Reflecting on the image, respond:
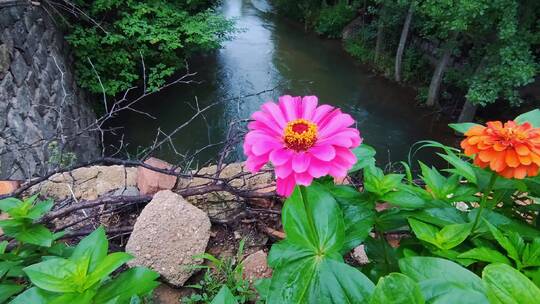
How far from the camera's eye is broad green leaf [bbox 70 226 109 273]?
885mm

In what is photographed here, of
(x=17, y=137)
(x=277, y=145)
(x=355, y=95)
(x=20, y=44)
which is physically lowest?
(x=355, y=95)

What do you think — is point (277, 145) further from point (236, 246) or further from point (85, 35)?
point (85, 35)

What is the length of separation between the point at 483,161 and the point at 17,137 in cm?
352

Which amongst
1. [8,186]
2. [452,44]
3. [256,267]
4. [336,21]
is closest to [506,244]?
[256,267]

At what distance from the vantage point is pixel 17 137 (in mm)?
3105

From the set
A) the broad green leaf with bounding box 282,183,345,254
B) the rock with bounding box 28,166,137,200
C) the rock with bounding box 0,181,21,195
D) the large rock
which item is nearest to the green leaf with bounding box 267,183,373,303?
the broad green leaf with bounding box 282,183,345,254

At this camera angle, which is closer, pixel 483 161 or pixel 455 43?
pixel 483 161

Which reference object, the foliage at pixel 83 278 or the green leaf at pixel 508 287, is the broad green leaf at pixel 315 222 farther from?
the foliage at pixel 83 278

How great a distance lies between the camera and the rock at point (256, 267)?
1.32 m

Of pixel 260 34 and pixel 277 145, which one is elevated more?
pixel 277 145

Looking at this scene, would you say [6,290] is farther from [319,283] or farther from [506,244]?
[506,244]

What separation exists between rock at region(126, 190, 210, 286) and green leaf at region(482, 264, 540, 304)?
0.99m

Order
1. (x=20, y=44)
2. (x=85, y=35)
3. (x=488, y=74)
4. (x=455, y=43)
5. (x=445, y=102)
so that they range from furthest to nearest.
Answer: (x=445, y=102)
(x=455, y=43)
(x=488, y=74)
(x=85, y=35)
(x=20, y=44)

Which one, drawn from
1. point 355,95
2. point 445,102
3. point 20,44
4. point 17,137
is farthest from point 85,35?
point 445,102
